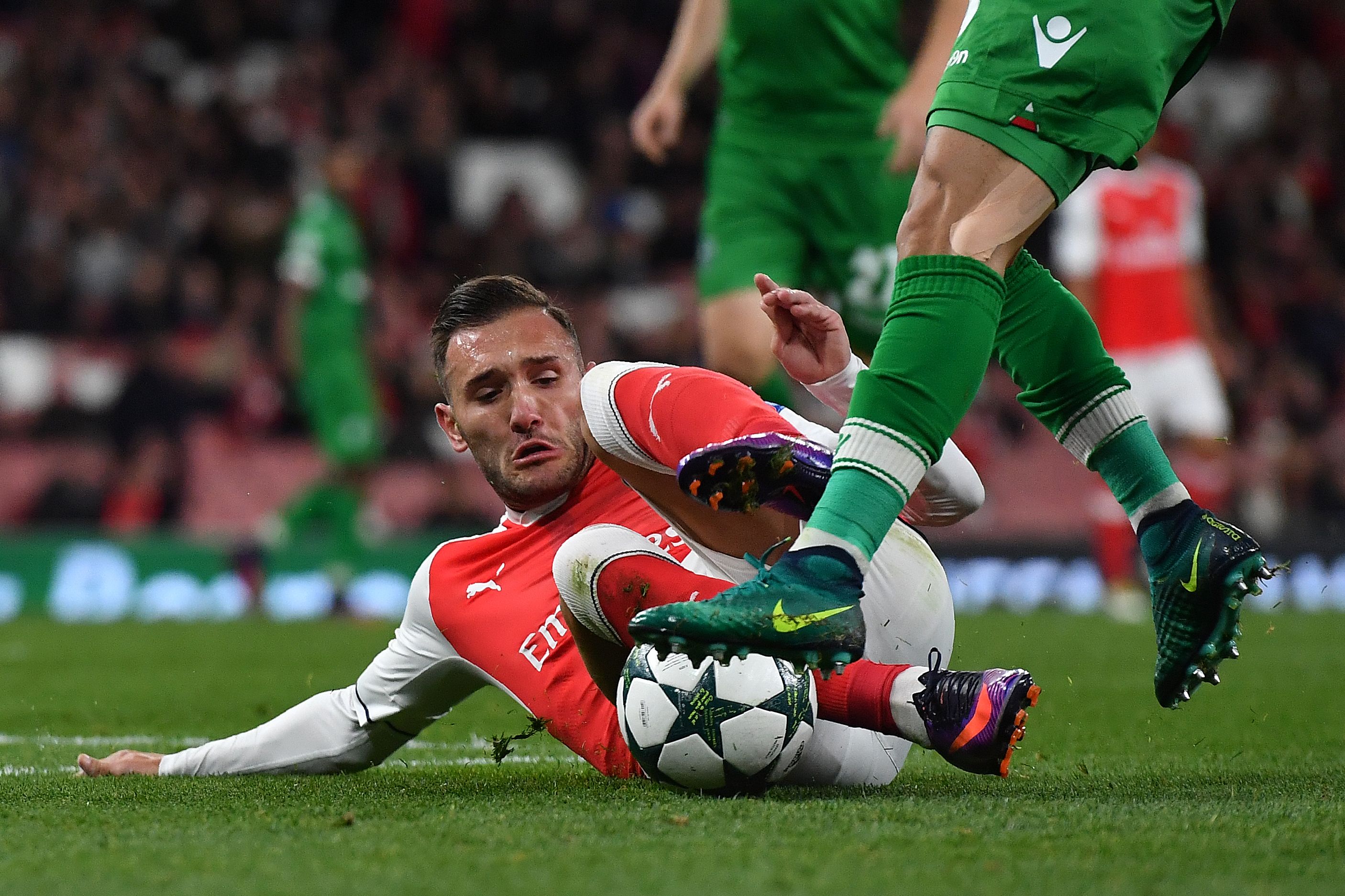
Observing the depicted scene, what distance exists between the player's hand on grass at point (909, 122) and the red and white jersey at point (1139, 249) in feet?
15.4

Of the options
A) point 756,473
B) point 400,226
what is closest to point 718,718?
point 756,473

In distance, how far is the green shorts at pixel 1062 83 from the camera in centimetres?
264

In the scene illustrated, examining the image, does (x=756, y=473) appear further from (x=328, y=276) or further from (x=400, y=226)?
(x=400, y=226)

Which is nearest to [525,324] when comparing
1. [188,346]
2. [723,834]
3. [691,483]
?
[691,483]

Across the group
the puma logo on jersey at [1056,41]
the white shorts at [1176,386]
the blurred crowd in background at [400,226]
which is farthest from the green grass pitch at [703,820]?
the blurred crowd in background at [400,226]

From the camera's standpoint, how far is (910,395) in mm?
2566

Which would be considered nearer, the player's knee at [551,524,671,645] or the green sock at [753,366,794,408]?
the player's knee at [551,524,671,645]

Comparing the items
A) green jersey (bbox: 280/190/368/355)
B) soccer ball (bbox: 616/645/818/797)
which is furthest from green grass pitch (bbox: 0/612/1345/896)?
green jersey (bbox: 280/190/368/355)

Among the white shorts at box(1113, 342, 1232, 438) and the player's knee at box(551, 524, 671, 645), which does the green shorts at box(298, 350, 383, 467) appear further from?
the player's knee at box(551, 524, 671, 645)

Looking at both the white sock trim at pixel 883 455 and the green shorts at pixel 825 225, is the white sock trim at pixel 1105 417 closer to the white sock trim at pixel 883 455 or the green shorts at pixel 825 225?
the white sock trim at pixel 883 455

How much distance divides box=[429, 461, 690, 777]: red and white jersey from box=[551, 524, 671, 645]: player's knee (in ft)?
1.09

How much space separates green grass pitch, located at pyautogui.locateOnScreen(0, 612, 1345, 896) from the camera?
2053mm

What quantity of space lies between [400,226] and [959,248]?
36.0 feet

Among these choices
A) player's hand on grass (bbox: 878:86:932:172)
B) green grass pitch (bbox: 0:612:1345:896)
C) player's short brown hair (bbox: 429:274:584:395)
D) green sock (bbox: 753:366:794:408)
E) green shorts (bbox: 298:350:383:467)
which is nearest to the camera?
green grass pitch (bbox: 0:612:1345:896)
